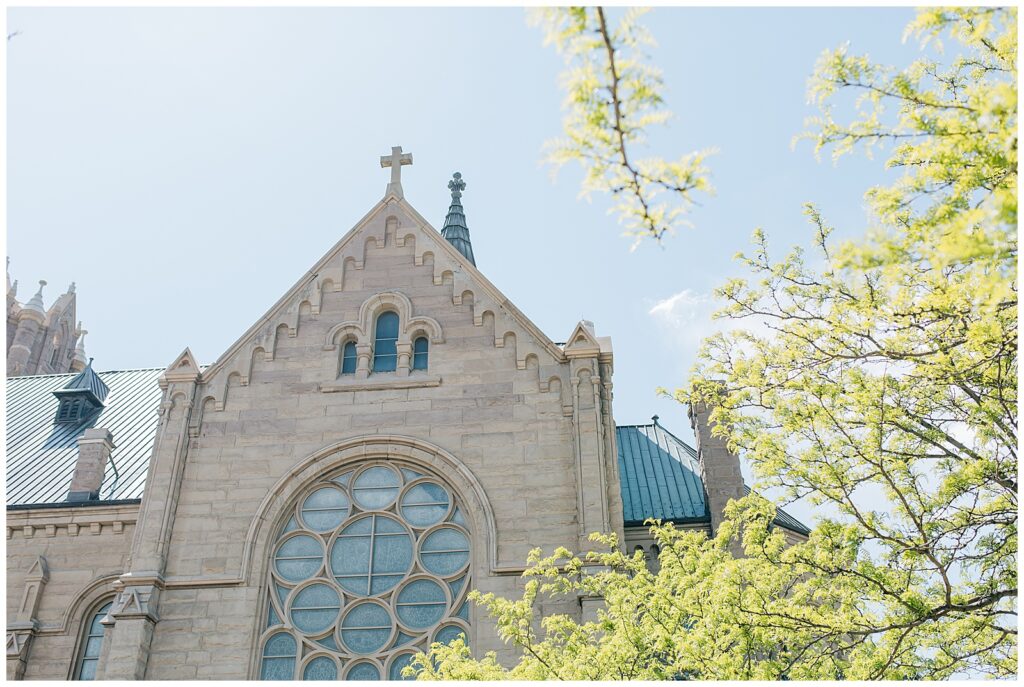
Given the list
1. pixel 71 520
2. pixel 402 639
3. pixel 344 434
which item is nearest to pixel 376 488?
pixel 344 434

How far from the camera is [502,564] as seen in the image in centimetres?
1625

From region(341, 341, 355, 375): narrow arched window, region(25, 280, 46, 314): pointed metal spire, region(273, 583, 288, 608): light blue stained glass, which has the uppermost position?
region(25, 280, 46, 314): pointed metal spire

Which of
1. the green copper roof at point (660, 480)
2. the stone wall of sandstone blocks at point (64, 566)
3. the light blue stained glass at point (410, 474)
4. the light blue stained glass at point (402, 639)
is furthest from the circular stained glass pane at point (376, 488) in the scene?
the stone wall of sandstone blocks at point (64, 566)

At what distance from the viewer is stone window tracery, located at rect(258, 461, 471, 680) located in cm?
1620

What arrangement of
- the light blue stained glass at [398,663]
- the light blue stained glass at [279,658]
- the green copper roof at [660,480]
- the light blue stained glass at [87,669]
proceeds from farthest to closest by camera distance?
the green copper roof at [660,480] < the light blue stained glass at [87,669] < the light blue stained glass at [279,658] < the light blue stained glass at [398,663]

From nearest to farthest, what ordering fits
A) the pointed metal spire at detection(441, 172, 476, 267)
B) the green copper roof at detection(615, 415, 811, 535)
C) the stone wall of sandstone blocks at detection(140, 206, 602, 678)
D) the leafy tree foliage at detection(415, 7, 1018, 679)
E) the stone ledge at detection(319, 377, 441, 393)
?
the leafy tree foliage at detection(415, 7, 1018, 679)
the stone wall of sandstone blocks at detection(140, 206, 602, 678)
the stone ledge at detection(319, 377, 441, 393)
the green copper roof at detection(615, 415, 811, 535)
the pointed metal spire at detection(441, 172, 476, 267)

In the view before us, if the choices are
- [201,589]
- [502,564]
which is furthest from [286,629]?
[502,564]

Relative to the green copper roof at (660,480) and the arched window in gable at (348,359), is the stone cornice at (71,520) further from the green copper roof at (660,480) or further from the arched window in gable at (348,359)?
the green copper roof at (660,480)

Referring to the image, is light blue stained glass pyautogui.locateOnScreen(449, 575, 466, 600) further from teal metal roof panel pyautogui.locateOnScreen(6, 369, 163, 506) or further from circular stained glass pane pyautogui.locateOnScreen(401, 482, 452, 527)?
teal metal roof panel pyautogui.locateOnScreen(6, 369, 163, 506)

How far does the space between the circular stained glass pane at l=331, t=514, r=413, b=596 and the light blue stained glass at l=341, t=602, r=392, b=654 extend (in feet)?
0.95

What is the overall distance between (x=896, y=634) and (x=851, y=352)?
305 centimetres

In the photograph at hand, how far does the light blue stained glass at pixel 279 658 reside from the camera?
1612cm

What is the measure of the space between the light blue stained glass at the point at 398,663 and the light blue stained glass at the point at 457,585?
1.21m

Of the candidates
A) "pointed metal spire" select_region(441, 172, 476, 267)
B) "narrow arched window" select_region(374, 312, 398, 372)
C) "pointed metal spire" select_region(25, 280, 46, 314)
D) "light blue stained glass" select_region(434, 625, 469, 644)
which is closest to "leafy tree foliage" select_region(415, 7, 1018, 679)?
"light blue stained glass" select_region(434, 625, 469, 644)
